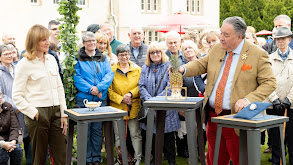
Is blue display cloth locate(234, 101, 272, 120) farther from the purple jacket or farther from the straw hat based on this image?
the straw hat

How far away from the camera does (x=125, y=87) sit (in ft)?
21.5

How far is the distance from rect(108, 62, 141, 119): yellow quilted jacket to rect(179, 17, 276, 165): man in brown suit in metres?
1.97

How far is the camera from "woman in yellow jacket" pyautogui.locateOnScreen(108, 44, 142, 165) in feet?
21.3

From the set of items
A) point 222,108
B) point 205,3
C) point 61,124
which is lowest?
point 61,124

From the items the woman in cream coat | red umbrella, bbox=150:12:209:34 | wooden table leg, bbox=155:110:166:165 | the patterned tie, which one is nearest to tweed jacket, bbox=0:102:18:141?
the woman in cream coat

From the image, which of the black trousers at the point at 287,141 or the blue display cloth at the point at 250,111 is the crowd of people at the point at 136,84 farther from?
the blue display cloth at the point at 250,111

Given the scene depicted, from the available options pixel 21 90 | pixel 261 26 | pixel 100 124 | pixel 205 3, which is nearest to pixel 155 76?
pixel 100 124

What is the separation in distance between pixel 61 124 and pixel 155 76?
1.72 metres

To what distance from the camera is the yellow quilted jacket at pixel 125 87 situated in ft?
21.4

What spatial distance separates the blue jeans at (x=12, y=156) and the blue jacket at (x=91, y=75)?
1.18 meters

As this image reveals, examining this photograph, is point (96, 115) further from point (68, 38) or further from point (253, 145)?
point (68, 38)

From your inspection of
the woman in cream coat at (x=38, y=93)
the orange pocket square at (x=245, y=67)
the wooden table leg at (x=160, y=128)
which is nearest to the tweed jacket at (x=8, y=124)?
the woman in cream coat at (x=38, y=93)

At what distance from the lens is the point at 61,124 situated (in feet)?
17.4

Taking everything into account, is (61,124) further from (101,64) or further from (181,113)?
(181,113)
